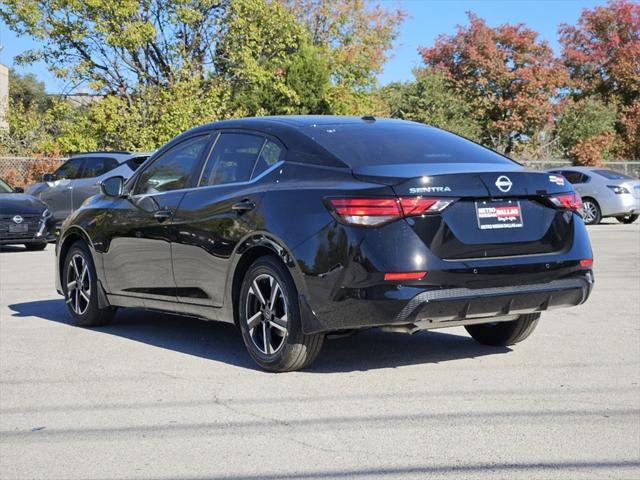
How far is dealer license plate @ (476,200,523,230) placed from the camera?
6.12 m

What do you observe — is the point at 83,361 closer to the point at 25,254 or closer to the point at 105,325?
the point at 105,325

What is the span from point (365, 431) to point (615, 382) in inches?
75.7

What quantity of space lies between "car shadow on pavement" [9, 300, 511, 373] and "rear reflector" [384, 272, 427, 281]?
→ 3.48ft

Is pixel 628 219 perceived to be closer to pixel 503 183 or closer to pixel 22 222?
pixel 22 222

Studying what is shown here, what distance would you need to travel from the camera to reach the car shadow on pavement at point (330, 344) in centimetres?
700

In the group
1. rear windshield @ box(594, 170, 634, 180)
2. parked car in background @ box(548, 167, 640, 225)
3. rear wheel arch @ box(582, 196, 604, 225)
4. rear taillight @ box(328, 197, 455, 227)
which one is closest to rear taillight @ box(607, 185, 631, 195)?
parked car in background @ box(548, 167, 640, 225)

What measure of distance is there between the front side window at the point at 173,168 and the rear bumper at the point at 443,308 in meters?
1.97

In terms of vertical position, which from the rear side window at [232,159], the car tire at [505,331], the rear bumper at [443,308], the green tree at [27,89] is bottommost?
the car tire at [505,331]

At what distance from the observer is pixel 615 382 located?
6.21 m

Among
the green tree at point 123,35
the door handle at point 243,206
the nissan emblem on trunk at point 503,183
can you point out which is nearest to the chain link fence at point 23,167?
the green tree at point 123,35

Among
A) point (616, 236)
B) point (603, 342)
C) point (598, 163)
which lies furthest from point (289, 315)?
point (598, 163)

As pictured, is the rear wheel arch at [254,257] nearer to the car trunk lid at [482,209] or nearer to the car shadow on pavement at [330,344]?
the car shadow on pavement at [330,344]

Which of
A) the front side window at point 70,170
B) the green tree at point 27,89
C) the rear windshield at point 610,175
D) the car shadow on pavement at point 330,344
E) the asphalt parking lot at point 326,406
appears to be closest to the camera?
the asphalt parking lot at point 326,406

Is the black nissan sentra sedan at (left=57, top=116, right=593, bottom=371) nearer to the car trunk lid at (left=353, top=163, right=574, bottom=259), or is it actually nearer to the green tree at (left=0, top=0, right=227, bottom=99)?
the car trunk lid at (left=353, top=163, right=574, bottom=259)
